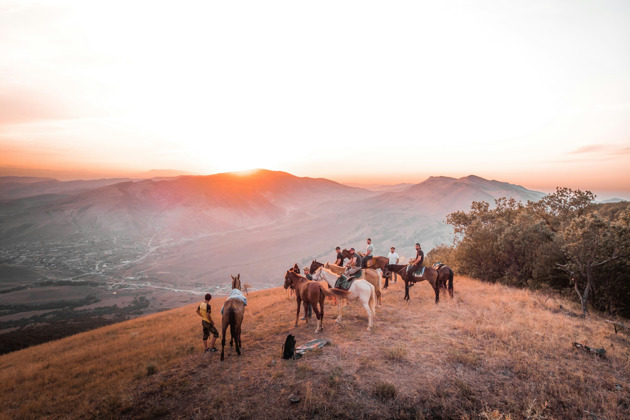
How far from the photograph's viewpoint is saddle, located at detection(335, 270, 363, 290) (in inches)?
459

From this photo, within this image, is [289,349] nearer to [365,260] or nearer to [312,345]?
[312,345]

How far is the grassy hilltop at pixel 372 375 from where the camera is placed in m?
6.50

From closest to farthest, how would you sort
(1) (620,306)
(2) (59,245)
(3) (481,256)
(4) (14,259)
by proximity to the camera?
(1) (620,306), (3) (481,256), (4) (14,259), (2) (59,245)

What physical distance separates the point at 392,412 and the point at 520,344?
6.66 meters

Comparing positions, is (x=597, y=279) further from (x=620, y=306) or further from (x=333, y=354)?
(x=333, y=354)

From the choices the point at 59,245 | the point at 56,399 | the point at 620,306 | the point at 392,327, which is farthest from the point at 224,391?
the point at 59,245

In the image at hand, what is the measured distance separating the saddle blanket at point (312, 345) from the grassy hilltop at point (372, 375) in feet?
0.87

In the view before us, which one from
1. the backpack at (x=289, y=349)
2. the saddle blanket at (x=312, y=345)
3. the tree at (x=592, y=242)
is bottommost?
the saddle blanket at (x=312, y=345)

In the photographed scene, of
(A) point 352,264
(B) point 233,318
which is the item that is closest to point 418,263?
(A) point 352,264

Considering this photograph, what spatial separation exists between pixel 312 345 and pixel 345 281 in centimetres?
325

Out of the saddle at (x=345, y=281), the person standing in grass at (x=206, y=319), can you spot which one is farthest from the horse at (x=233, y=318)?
the saddle at (x=345, y=281)

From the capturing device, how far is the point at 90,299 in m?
85.9

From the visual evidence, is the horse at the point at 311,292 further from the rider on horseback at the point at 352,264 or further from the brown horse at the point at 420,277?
the brown horse at the point at 420,277

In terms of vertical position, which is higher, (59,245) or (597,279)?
(597,279)
